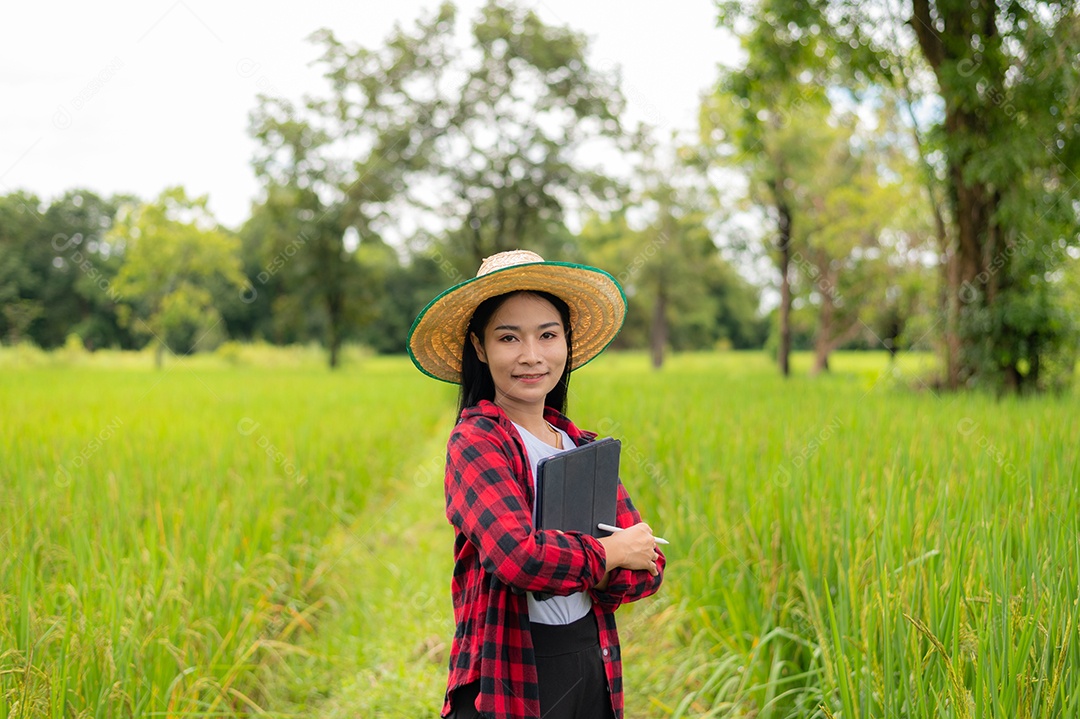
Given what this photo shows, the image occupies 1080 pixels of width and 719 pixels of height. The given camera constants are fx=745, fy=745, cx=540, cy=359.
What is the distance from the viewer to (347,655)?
2.99 meters

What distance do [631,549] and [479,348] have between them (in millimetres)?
489

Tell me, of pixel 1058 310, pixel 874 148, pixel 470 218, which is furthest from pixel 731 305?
pixel 1058 310

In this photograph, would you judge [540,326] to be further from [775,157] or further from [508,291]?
[775,157]

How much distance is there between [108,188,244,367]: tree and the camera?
23328 millimetres

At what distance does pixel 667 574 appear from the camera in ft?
10.4

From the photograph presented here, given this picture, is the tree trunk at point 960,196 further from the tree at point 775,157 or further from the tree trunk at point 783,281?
the tree trunk at point 783,281

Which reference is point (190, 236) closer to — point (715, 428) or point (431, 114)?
point (431, 114)

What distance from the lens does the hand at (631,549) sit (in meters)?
1.24

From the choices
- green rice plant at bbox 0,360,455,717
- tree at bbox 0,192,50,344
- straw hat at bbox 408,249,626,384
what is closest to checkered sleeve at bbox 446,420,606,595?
straw hat at bbox 408,249,626,384

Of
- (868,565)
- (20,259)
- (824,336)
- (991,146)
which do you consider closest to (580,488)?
(868,565)

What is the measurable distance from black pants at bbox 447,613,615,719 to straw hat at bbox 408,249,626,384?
0.56 meters

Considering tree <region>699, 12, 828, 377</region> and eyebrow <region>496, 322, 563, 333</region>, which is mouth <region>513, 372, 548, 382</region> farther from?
tree <region>699, 12, 828, 377</region>

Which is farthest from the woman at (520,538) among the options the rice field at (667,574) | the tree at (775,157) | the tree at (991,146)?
the tree at (775,157)

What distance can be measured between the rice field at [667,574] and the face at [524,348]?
0.79 meters
